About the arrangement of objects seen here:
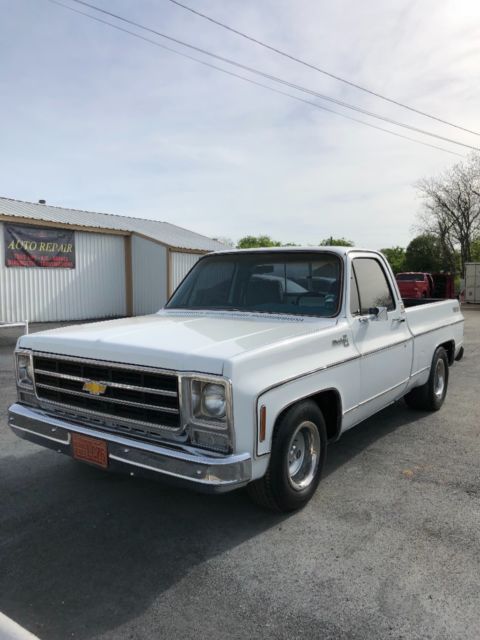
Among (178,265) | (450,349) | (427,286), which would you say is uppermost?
(178,265)

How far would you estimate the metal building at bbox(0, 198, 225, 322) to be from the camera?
15859 millimetres

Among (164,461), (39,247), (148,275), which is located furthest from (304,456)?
(148,275)

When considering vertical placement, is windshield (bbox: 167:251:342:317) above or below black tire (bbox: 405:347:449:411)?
above

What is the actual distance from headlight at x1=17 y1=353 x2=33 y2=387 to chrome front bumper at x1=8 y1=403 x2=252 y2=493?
0.50m

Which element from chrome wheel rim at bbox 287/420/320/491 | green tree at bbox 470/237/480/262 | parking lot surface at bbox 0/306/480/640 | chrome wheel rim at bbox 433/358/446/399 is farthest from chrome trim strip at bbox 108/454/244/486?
green tree at bbox 470/237/480/262

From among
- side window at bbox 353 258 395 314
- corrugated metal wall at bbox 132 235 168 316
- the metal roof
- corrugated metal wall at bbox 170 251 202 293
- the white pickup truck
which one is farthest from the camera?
corrugated metal wall at bbox 170 251 202 293

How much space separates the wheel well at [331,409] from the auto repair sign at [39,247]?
46.0 feet

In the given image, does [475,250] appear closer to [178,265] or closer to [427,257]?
[427,257]

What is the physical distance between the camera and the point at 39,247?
1638 cm

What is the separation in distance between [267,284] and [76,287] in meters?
14.3

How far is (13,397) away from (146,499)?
377cm

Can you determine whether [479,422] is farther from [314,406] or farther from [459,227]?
[459,227]

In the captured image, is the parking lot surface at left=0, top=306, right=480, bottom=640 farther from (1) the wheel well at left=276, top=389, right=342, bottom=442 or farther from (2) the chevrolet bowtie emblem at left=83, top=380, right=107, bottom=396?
(2) the chevrolet bowtie emblem at left=83, top=380, right=107, bottom=396

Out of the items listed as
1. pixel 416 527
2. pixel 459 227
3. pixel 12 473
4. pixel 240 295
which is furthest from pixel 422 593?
pixel 459 227
